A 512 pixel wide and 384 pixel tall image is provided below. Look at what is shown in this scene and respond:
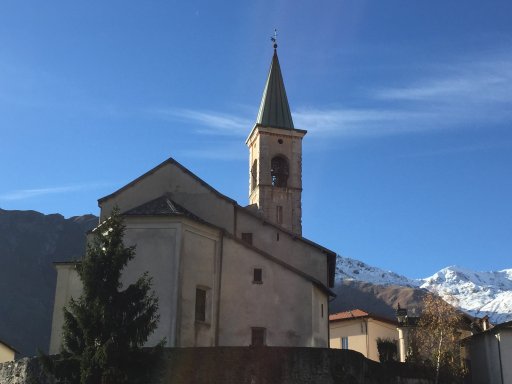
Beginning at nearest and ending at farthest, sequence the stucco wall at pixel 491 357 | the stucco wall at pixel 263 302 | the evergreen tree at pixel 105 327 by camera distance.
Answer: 1. the evergreen tree at pixel 105 327
2. the stucco wall at pixel 263 302
3. the stucco wall at pixel 491 357

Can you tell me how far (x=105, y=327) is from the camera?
2252 cm

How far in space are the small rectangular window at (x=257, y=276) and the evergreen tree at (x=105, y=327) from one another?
340 inches

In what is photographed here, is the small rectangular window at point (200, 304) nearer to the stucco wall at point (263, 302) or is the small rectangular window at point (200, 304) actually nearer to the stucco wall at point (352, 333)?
the stucco wall at point (263, 302)

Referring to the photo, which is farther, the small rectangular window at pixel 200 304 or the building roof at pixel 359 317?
the building roof at pixel 359 317

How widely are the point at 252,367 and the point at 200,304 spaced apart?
635 cm

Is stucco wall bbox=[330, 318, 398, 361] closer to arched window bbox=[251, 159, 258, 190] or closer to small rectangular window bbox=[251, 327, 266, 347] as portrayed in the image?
arched window bbox=[251, 159, 258, 190]

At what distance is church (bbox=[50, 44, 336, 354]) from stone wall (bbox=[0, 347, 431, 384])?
114 inches

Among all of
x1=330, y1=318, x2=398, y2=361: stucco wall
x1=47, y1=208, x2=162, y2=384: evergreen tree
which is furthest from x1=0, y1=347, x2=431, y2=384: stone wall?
x1=330, y1=318, x2=398, y2=361: stucco wall

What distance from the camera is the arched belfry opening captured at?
188 ft

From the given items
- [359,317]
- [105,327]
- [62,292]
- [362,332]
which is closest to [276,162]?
[359,317]

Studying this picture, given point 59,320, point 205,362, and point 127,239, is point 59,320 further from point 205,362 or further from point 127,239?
point 205,362

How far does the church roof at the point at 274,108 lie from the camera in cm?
5891

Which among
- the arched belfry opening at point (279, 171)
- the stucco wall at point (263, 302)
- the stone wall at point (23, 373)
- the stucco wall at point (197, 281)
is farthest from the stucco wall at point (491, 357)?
the stone wall at point (23, 373)

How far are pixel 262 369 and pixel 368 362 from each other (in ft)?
15.1
